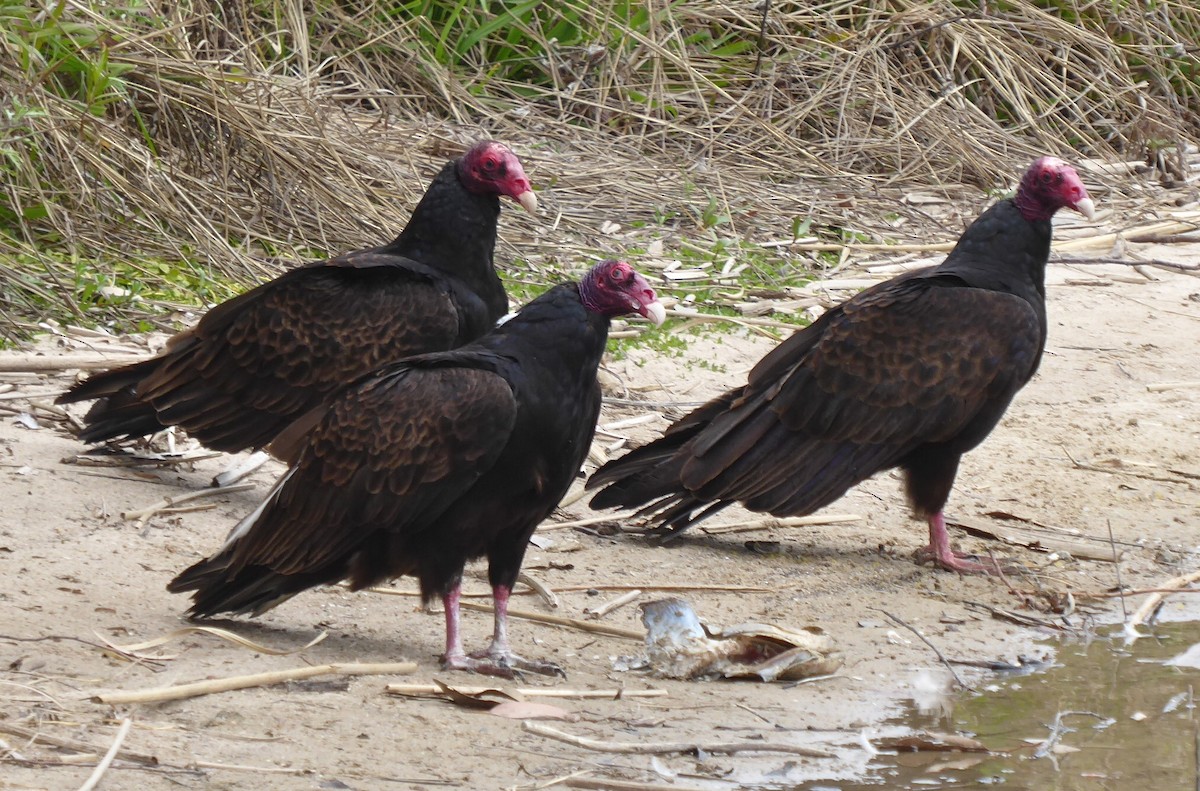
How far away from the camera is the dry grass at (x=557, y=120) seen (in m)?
6.16

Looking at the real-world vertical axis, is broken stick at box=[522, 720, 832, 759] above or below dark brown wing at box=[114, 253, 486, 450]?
below

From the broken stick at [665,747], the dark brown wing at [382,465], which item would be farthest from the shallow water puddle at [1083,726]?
the dark brown wing at [382,465]

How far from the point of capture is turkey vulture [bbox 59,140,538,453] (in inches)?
177

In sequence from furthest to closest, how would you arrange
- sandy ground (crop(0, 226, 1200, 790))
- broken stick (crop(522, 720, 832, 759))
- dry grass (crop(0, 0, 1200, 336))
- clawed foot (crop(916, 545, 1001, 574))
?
dry grass (crop(0, 0, 1200, 336))
clawed foot (crop(916, 545, 1001, 574))
broken stick (crop(522, 720, 832, 759))
sandy ground (crop(0, 226, 1200, 790))

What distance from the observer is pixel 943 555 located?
468cm

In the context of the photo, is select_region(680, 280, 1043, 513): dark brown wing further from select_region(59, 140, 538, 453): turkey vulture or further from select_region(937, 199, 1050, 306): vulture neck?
select_region(59, 140, 538, 453): turkey vulture

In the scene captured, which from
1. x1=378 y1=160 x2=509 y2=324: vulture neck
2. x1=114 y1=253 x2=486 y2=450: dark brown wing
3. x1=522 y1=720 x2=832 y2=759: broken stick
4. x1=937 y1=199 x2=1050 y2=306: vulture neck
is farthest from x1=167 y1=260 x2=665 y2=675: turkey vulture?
x1=937 y1=199 x2=1050 y2=306: vulture neck

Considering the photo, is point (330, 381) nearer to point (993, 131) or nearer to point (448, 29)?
point (448, 29)

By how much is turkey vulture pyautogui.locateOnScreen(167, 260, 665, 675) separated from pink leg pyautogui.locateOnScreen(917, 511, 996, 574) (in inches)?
55.0

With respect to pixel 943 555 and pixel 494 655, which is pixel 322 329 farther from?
pixel 943 555

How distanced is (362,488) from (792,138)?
5396 mm

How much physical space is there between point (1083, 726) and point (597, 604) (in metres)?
1.27

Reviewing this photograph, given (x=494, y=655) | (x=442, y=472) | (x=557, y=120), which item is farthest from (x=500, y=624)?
(x=557, y=120)

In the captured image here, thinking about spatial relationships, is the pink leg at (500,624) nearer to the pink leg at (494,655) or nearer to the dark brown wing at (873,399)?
the pink leg at (494,655)
